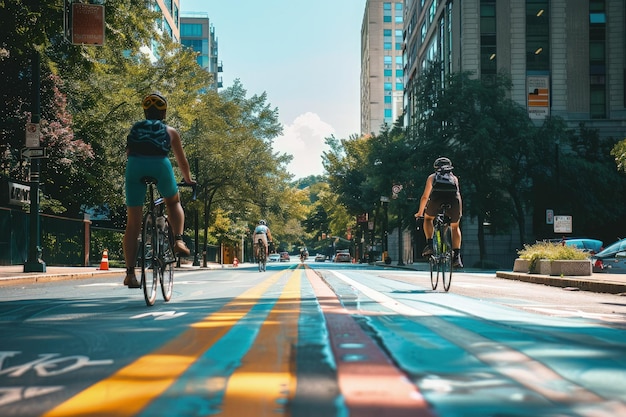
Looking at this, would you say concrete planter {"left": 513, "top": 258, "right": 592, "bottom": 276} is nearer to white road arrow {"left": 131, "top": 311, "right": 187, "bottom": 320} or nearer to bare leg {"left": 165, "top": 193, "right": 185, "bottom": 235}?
bare leg {"left": 165, "top": 193, "right": 185, "bottom": 235}

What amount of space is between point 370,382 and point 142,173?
4.75m

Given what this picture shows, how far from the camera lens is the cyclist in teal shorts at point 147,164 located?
7148 mm

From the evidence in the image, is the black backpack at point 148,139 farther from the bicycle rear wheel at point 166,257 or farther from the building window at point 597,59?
the building window at point 597,59

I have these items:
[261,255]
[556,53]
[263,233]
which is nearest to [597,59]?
[556,53]

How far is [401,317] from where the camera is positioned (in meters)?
5.83

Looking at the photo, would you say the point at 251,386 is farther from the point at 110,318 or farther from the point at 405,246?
the point at 405,246

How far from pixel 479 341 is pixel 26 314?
4.43 m

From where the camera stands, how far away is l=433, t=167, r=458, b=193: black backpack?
10.8m

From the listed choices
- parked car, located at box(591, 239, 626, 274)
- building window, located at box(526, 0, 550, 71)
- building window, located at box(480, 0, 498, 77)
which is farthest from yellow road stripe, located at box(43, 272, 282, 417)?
building window, located at box(526, 0, 550, 71)

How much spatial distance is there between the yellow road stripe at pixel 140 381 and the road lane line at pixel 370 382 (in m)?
0.77

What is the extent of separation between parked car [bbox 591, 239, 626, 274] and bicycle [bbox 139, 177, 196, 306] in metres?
19.7

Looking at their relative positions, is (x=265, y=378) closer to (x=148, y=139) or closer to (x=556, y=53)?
(x=148, y=139)

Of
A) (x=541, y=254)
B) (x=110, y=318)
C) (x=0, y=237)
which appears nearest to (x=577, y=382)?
(x=110, y=318)

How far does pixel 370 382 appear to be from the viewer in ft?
9.80
